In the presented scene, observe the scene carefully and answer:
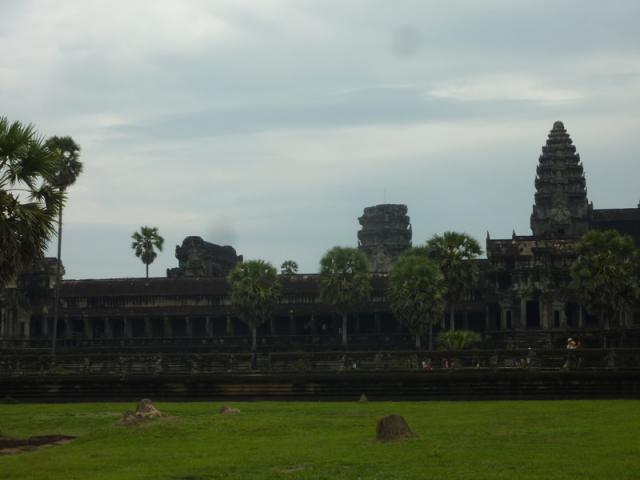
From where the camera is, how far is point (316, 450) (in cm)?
2333

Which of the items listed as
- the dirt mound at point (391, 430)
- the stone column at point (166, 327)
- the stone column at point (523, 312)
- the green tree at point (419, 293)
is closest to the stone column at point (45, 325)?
the stone column at point (166, 327)

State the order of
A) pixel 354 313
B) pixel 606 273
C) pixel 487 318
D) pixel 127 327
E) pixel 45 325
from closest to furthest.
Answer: pixel 606 273, pixel 487 318, pixel 354 313, pixel 127 327, pixel 45 325

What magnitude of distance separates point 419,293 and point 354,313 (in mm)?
17569

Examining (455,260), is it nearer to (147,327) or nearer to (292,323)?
(292,323)

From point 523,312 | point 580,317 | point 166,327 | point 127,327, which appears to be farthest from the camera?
point 127,327

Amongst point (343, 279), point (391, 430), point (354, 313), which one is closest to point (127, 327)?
point (354, 313)

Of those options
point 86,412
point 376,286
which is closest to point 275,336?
point 376,286

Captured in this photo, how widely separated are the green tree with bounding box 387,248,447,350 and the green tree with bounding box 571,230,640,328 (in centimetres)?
862

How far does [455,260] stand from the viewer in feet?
250

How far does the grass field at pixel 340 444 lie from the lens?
2030 centimetres

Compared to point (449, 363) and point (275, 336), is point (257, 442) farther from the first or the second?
point (275, 336)

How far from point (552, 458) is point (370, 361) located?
19929mm

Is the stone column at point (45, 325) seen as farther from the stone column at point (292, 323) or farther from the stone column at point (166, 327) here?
the stone column at point (292, 323)

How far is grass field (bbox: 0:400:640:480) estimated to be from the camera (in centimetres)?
2030
